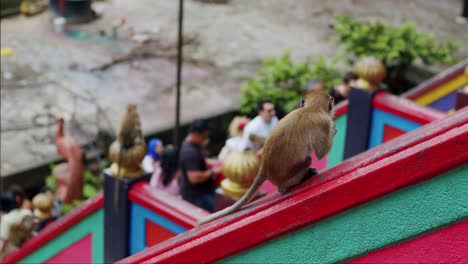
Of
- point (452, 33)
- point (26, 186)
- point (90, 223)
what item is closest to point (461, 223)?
point (90, 223)

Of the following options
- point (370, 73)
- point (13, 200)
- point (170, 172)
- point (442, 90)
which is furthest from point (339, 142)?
point (13, 200)

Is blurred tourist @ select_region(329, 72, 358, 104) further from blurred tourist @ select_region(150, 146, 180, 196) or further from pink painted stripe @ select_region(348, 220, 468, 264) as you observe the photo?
pink painted stripe @ select_region(348, 220, 468, 264)

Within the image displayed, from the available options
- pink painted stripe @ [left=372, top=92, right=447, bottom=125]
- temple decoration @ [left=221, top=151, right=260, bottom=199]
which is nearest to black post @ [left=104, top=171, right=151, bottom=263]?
temple decoration @ [left=221, top=151, right=260, bottom=199]

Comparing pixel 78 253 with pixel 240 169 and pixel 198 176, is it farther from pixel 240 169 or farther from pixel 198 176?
pixel 240 169

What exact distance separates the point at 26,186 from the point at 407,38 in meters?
5.76

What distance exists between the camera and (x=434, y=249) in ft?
7.59

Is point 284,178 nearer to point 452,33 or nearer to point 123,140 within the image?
point 123,140

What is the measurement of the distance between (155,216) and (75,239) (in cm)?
90

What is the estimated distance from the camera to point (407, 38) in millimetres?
11148

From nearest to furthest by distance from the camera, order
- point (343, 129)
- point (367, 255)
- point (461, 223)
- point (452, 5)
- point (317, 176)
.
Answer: point (461, 223) < point (367, 255) < point (317, 176) < point (343, 129) < point (452, 5)

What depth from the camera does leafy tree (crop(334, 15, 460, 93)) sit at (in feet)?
35.7

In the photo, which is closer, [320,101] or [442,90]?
[320,101]

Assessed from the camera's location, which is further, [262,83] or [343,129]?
[262,83]

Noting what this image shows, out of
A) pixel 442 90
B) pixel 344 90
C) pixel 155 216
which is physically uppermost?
pixel 442 90
